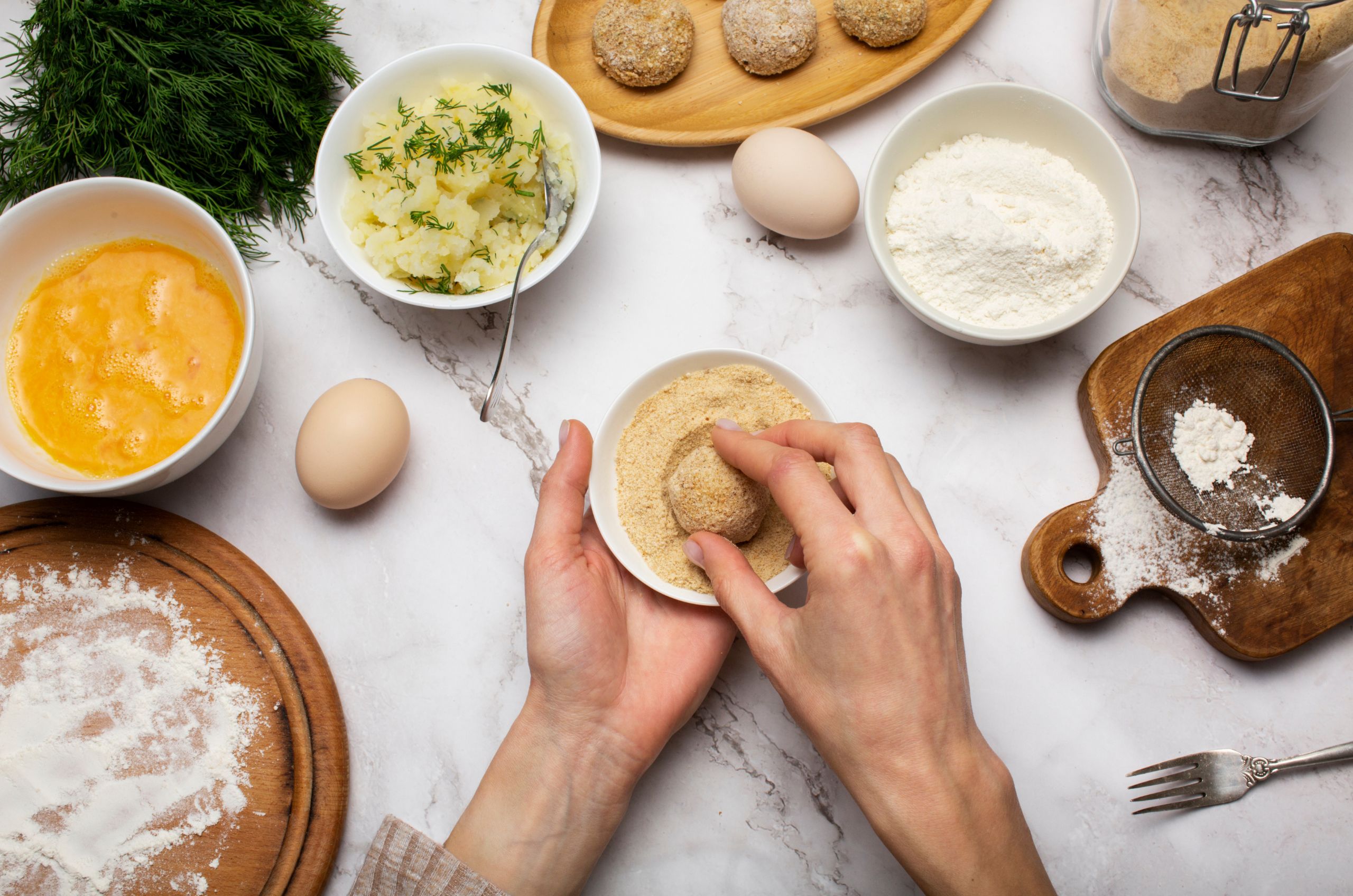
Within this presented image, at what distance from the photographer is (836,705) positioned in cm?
115

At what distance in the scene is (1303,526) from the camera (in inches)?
59.3

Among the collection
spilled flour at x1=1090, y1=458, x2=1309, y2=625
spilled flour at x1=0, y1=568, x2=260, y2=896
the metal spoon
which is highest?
the metal spoon

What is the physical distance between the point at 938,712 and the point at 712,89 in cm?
123

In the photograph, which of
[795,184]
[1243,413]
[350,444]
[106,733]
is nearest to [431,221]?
[350,444]

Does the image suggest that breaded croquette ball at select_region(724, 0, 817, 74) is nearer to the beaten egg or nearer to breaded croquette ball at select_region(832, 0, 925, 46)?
breaded croquette ball at select_region(832, 0, 925, 46)

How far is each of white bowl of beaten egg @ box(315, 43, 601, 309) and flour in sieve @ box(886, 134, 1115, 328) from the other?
1.93ft

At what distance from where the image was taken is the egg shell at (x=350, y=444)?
4.75 ft

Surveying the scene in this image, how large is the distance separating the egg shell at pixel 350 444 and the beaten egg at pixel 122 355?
0.56 feet

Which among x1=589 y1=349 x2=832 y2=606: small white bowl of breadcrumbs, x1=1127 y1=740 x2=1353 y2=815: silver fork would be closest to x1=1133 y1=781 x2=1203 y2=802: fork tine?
x1=1127 y1=740 x2=1353 y2=815: silver fork

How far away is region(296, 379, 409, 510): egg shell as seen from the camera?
145 centimetres

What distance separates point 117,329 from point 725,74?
48.2 inches

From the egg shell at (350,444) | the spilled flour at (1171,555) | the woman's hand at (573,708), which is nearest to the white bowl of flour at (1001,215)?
the spilled flour at (1171,555)

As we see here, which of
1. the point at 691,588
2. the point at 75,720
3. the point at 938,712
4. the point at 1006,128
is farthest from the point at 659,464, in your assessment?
the point at 75,720

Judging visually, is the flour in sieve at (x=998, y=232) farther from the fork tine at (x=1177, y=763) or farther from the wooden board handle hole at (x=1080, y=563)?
the fork tine at (x=1177, y=763)
